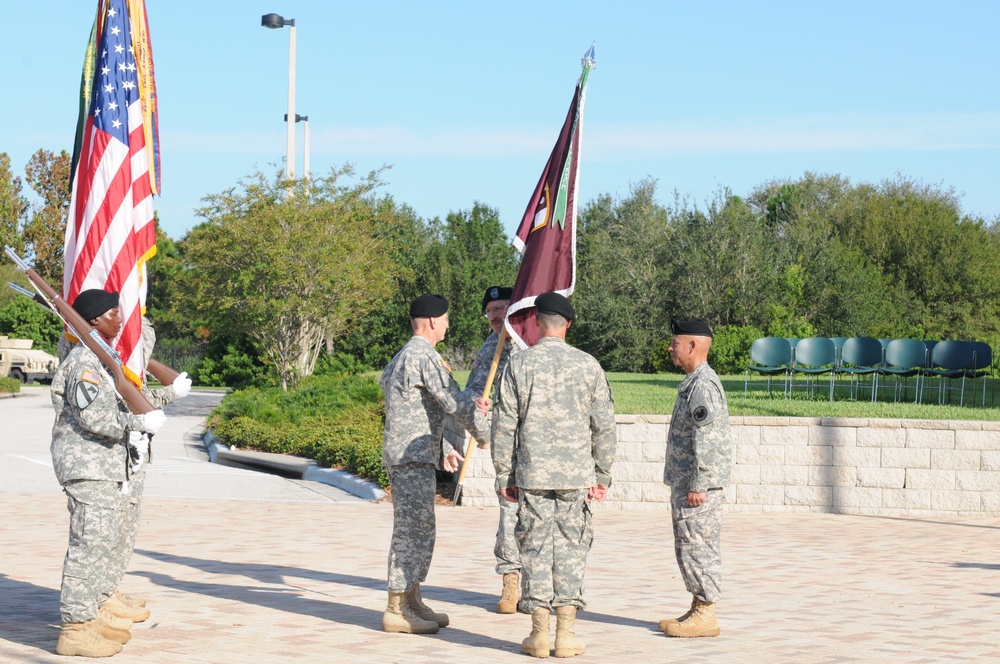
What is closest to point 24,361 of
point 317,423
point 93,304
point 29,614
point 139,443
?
point 317,423

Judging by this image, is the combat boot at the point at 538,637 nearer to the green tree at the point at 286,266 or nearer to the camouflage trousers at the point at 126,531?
the camouflage trousers at the point at 126,531

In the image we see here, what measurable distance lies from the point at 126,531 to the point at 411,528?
5.41ft

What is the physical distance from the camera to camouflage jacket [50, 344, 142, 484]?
21.0 ft

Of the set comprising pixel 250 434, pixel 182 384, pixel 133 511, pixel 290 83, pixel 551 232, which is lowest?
pixel 250 434

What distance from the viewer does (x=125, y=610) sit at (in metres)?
7.30

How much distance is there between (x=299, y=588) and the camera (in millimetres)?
8680

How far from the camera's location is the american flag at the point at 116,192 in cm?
766

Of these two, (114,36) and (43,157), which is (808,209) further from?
(114,36)

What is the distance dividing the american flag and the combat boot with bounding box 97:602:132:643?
1454mm

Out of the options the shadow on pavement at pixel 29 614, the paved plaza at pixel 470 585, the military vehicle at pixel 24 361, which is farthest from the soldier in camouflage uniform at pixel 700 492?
the military vehicle at pixel 24 361

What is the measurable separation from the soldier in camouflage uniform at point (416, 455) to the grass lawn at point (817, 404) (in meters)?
8.08

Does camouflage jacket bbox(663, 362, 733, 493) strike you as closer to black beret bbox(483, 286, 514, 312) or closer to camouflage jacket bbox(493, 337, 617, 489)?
camouflage jacket bbox(493, 337, 617, 489)

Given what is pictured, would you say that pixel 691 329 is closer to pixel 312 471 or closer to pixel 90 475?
pixel 90 475

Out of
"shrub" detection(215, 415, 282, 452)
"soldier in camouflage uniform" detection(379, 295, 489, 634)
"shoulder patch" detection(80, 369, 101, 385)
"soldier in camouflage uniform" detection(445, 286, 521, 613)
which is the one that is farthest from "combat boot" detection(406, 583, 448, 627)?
"shrub" detection(215, 415, 282, 452)
